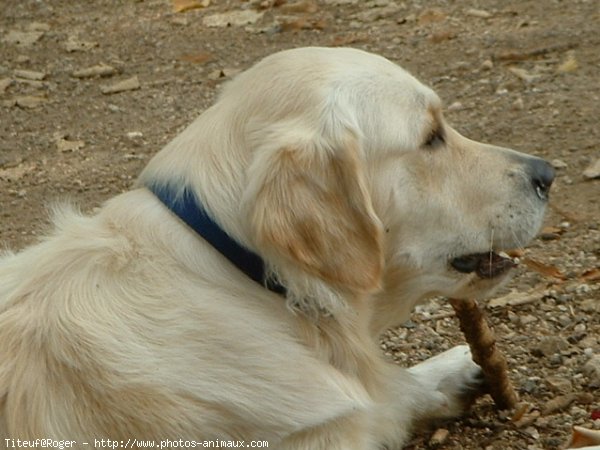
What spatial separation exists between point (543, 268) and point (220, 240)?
2252mm

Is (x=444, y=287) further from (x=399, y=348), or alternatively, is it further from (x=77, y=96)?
(x=77, y=96)

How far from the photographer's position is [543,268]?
5.20 meters

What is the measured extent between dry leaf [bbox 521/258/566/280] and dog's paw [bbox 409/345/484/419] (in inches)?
31.1

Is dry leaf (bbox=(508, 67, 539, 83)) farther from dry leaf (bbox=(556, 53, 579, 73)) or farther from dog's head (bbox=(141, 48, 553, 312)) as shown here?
dog's head (bbox=(141, 48, 553, 312))

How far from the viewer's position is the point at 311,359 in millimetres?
3408

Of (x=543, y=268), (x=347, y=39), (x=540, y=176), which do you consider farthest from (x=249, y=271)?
(x=347, y=39)

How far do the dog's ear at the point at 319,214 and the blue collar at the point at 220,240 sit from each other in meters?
0.09

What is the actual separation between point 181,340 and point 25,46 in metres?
6.27

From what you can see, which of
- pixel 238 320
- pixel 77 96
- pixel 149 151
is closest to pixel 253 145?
pixel 238 320

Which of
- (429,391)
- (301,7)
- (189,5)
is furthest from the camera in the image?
(189,5)

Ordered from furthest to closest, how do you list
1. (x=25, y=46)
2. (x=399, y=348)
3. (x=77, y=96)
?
(x=25, y=46), (x=77, y=96), (x=399, y=348)

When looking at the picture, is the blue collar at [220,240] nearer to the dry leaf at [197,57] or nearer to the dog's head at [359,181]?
the dog's head at [359,181]

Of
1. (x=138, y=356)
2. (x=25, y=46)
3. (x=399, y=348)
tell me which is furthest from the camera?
(x=25, y=46)

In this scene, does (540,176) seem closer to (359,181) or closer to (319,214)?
(359,181)
